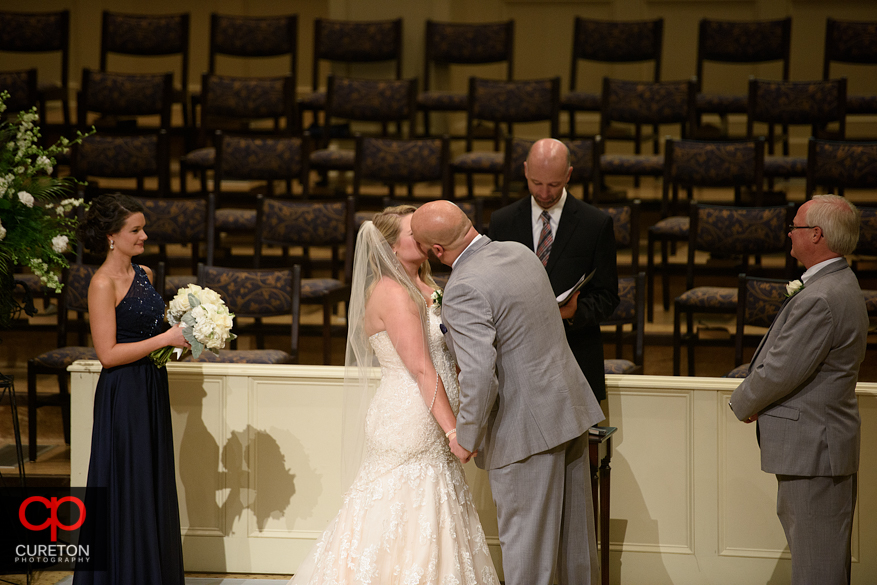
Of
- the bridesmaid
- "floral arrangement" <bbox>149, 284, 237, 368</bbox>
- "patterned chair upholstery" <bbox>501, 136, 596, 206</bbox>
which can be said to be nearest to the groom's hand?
"floral arrangement" <bbox>149, 284, 237, 368</bbox>

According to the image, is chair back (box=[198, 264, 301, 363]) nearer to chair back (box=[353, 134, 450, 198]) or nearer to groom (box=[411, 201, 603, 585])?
chair back (box=[353, 134, 450, 198])

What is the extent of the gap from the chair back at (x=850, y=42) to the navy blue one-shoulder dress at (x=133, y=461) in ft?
20.0

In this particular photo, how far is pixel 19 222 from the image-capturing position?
3.04m

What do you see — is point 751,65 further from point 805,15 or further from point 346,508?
point 346,508

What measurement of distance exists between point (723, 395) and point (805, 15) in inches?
235

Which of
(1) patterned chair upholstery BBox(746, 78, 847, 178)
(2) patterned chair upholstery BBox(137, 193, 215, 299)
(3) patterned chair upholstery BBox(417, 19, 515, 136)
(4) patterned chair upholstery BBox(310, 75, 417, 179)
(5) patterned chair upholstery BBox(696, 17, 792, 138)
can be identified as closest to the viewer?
(2) patterned chair upholstery BBox(137, 193, 215, 299)

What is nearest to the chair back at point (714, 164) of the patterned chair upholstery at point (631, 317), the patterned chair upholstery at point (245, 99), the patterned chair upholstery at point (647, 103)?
the patterned chair upholstery at point (647, 103)

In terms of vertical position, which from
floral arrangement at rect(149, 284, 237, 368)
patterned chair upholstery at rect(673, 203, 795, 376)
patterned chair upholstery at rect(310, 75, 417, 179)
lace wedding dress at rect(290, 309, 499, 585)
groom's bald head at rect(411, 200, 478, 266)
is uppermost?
patterned chair upholstery at rect(310, 75, 417, 179)

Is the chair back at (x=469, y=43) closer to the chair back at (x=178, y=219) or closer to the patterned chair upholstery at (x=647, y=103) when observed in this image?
the patterned chair upholstery at (x=647, y=103)

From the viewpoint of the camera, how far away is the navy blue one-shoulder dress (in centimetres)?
285

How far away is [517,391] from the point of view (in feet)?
8.18

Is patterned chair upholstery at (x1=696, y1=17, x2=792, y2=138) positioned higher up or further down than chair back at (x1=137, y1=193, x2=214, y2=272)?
higher up

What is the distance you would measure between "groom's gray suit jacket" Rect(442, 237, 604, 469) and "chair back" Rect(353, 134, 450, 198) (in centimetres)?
355

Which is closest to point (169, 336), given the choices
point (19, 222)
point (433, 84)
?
point (19, 222)
